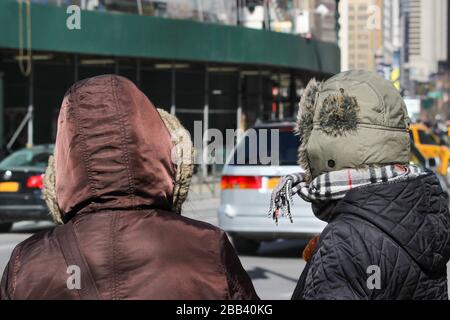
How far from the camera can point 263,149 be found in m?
12.1

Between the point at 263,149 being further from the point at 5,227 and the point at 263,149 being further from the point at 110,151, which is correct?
the point at 110,151

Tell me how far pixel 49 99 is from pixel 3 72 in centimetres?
143

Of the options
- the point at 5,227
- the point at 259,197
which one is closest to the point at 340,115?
the point at 259,197

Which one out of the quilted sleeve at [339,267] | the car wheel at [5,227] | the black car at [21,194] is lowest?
the car wheel at [5,227]

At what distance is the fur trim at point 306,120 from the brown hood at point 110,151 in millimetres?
565

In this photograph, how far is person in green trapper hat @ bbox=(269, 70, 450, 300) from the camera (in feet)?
9.14

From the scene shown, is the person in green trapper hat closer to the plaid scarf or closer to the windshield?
the plaid scarf

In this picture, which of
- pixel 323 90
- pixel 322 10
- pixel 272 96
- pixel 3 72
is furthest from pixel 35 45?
pixel 323 90

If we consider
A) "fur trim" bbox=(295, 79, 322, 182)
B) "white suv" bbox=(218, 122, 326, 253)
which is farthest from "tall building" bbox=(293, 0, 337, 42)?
"fur trim" bbox=(295, 79, 322, 182)

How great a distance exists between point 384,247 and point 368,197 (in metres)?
0.17

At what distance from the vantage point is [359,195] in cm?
293

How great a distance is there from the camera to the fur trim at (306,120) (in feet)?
10.2

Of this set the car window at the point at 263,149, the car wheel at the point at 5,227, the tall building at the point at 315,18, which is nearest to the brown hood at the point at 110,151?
the car window at the point at 263,149

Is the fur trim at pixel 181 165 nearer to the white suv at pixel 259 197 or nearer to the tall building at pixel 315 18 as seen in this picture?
the white suv at pixel 259 197
